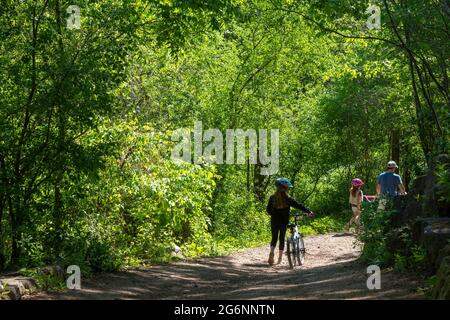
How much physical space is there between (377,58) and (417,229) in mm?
8926

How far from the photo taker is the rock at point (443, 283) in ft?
27.2

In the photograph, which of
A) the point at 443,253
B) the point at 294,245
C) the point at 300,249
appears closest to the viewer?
the point at 443,253

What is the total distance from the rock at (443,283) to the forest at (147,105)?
69.4 inches

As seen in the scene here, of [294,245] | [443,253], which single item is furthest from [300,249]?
[443,253]

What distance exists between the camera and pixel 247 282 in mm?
13820

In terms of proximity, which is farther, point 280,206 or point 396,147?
point 396,147

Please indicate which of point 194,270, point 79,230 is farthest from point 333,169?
point 79,230

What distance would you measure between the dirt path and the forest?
80 cm

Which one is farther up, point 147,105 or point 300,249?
point 147,105

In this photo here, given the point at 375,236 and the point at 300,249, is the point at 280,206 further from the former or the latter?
the point at 375,236

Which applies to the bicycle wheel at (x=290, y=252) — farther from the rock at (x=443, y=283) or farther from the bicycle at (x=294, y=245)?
the rock at (x=443, y=283)

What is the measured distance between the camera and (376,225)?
547 inches

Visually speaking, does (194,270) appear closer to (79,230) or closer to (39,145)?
(79,230)

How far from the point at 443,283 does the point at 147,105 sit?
11627mm
